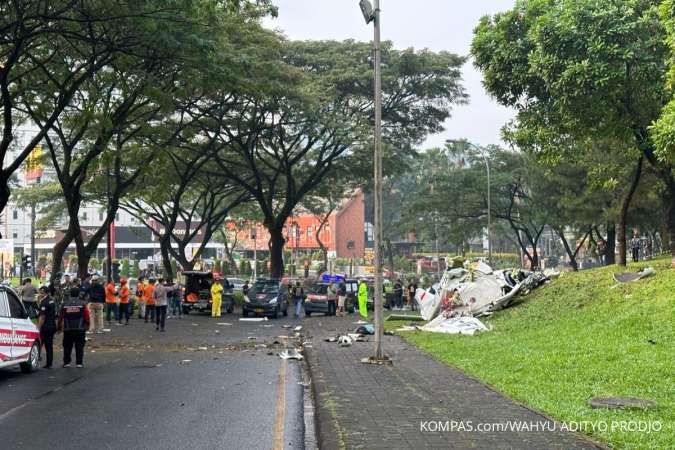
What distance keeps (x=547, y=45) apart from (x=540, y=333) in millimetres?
7787

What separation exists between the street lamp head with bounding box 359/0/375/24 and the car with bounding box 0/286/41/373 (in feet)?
27.9

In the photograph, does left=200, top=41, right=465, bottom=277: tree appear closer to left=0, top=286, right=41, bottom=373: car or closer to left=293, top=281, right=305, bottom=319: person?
left=293, top=281, right=305, bottom=319: person

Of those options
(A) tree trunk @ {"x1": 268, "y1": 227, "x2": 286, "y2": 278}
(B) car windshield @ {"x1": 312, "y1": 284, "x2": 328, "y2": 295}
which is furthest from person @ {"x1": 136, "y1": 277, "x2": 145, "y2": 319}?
(A) tree trunk @ {"x1": 268, "y1": 227, "x2": 286, "y2": 278}

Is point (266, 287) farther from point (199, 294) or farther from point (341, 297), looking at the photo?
point (341, 297)

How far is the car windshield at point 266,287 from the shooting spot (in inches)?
1330

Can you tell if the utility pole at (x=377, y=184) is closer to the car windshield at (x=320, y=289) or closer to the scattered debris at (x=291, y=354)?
the scattered debris at (x=291, y=354)

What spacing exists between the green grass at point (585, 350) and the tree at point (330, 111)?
1482 cm

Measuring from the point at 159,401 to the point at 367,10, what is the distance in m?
8.33

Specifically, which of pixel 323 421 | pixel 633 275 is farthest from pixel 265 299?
pixel 323 421

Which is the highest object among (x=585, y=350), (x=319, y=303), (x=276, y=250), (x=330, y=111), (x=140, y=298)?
(x=330, y=111)

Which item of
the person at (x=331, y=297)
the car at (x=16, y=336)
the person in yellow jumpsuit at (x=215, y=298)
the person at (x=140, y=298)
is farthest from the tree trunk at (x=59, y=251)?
the car at (x=16, y=336)

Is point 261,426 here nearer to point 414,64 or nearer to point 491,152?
point 414,64

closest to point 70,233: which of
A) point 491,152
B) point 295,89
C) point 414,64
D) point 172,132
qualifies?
point 172,132

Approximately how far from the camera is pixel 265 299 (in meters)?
33.2
